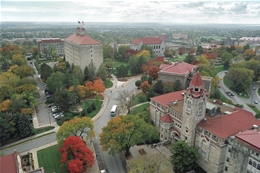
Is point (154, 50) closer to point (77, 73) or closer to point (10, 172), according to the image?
point (77, 73)

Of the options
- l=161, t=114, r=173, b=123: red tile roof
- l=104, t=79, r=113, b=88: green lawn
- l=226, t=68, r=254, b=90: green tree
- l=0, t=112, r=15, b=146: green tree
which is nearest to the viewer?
l=161, t=114, r=173, b=123: red tile roof

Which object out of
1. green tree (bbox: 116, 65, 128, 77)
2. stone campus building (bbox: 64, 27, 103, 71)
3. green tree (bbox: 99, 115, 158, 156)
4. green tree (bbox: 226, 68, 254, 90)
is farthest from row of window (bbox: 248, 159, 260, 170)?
stone campus building (bbox: 64, 27, 103, 71)

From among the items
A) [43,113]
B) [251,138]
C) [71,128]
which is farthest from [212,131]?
[43,113]

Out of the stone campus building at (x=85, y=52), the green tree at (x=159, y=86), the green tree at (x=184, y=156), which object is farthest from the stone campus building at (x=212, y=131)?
the stone campus building at (x=85, y=52)

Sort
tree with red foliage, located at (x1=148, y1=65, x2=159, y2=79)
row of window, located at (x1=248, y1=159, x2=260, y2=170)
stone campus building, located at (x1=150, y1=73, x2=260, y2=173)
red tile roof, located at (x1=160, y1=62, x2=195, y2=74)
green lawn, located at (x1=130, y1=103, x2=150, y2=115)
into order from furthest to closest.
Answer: tree with red foliage, located at (x1=148, y1=65, x2=159, y2=79), red tile roof, located at (x1=160, y1=62, x2=195, y2=74), green lawn, located at (x1=130, y1=103, x2=150, y2=115), stone campus building, located at (x1=150, y1=73, x2=260, y2=173), row of window, located at (x1=248, y1=159, x2=260, y2=170)

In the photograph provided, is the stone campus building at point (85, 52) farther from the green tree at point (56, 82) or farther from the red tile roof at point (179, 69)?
the red tile roof at point (179, 69)

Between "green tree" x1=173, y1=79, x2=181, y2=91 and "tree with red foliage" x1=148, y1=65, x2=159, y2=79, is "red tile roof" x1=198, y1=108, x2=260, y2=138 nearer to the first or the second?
"green tree" x1=173, y1=79, x2=181, y2=91

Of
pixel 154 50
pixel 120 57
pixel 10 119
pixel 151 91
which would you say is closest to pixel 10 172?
pixel 10 119
